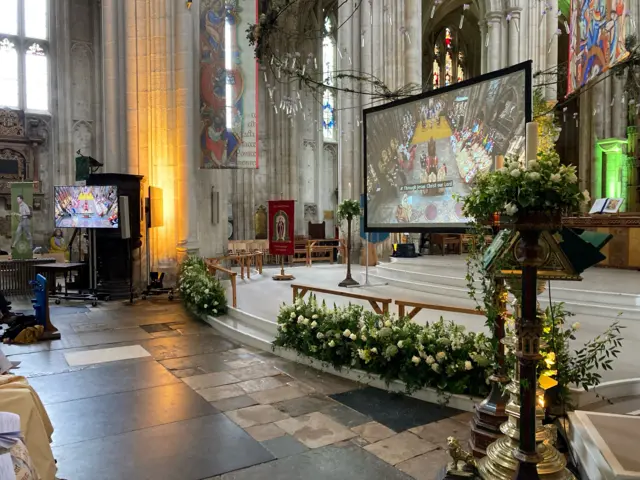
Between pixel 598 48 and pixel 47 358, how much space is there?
299 inches

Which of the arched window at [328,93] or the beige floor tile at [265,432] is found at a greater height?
the arched window at [328,93]

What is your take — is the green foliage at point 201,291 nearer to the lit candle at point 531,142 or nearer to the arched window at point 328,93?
the lit candle at point 531,142

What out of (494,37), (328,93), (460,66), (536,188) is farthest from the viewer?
(460,66)

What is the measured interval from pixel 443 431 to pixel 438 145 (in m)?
5.62

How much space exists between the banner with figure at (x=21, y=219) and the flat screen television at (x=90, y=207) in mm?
1320

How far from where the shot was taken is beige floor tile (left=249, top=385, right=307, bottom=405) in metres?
4.88

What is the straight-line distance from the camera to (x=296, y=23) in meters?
24.5

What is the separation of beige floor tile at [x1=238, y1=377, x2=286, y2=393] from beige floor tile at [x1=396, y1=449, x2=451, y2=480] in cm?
205

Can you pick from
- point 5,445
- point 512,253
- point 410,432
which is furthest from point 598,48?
point 5,445

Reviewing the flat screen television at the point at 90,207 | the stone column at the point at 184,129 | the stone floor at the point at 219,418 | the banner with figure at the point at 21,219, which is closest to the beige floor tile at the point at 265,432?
the stone floor at the point at 219,418

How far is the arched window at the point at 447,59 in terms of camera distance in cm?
3028

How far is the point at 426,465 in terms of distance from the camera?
11.5 ft

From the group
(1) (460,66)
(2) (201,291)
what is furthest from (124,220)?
(1) (460,66)

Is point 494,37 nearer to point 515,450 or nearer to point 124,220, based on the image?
point 124,220
